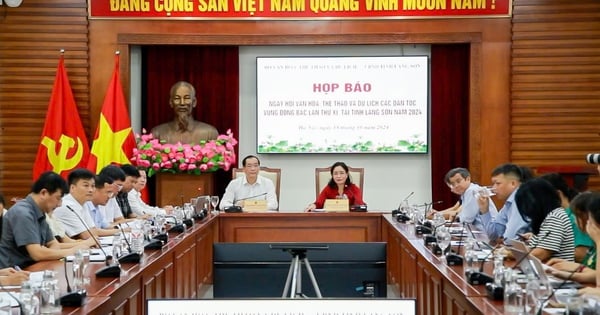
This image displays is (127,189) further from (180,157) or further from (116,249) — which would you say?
(116,249)

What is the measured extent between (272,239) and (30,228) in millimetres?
3086

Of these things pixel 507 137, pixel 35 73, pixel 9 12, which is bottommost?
pixel 507 137

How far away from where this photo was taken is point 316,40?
8859mm

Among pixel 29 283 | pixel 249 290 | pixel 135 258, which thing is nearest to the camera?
pixel 29 283

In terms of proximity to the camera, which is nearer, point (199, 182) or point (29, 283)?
point (29, 283)

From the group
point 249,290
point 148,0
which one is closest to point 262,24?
point 148,0

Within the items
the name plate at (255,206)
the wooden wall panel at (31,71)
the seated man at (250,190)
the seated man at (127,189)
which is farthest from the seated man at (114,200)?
the wooden wall panel at (31,71)

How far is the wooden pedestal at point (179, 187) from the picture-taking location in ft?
27.6

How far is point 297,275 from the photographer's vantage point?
3068 millimetres

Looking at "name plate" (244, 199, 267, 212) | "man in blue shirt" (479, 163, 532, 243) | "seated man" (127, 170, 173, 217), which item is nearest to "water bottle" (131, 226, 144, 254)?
"man in blue shirt" (479, 163, 532, 243)

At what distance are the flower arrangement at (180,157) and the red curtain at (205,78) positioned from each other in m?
0.72

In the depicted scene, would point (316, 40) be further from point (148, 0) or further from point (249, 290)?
point (249, 290)

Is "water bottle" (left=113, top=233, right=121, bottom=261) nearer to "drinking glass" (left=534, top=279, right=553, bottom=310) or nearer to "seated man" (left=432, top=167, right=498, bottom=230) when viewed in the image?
"drinking glass" (left=534, top=279, right=553, bottom=310)

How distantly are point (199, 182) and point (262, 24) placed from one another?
1.81 metres
